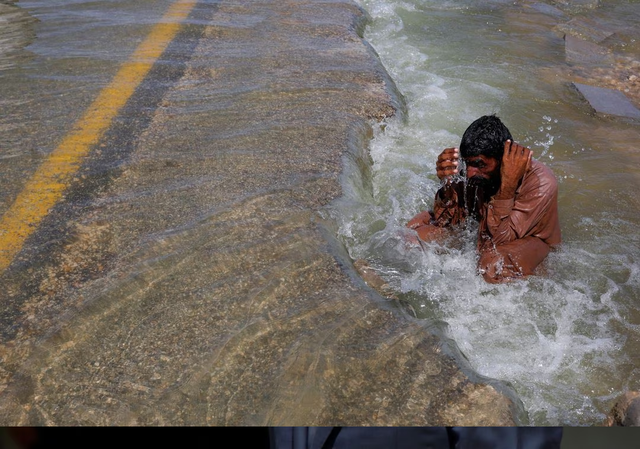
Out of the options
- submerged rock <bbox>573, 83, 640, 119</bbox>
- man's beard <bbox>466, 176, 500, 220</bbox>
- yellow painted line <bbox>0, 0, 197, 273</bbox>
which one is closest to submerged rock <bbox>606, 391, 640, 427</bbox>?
man's beard <bbox>466, 176, 500, 220</bbox>

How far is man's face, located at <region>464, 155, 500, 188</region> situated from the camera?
10.2 ft

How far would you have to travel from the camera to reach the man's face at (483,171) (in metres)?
3.11

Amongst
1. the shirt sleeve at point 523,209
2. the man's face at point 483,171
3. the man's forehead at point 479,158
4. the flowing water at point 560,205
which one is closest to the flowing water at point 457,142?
the flowing water at point 560,205

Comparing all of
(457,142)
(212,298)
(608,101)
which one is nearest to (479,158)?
(212,298)

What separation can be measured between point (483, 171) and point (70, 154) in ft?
7.41

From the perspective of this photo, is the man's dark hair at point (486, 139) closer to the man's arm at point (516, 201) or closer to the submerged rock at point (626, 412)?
the man's arm at point (516, 201)

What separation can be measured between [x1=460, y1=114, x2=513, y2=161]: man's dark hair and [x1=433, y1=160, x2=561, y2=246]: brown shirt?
0.19m

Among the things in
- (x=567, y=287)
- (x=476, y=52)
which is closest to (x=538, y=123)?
(x=476, y=52)

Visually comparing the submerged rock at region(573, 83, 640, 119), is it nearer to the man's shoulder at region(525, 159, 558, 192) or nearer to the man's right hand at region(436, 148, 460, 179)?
the man's shoulder at region(525, 159, 558, 192)

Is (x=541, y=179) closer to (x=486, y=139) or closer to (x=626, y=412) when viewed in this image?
(x=486, y=139)

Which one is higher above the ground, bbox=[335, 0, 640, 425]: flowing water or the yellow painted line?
the yellow painted line

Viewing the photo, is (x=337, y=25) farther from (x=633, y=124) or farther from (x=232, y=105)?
(x=633, y=124)

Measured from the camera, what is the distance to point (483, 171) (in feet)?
10.3

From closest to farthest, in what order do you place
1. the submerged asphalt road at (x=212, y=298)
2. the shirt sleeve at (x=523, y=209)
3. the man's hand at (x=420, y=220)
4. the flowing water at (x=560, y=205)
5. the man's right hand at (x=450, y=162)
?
the submerged asphalt road at (x=212, y=298) < the flowing water at (x=560, y=205) < the shirt sleeve at (x=523, y=209) < the man's right hand at (x=450, y=162) < the man's hand at (x=420, y=220)
